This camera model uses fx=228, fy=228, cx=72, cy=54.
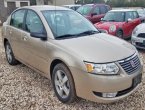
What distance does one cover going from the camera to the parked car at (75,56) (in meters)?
3.38

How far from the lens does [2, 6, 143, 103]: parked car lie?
338 centimetres

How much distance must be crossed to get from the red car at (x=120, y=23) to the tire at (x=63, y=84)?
502 centimetres

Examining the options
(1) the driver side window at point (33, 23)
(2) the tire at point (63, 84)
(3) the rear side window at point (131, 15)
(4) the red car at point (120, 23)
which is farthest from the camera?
(3) the rear side window at point (131, 15)

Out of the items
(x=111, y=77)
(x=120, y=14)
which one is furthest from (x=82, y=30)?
(x=120, y=14)

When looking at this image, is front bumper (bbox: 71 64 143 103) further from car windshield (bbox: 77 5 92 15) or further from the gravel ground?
car windshield (bbox: 77 5 92 15)

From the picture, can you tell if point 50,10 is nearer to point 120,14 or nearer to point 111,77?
point 111,77

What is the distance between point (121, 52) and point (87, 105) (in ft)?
3.52

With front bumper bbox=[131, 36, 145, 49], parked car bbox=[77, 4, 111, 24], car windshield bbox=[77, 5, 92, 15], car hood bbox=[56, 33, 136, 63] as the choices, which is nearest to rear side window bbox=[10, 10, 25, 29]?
car hood bbox=[56, 33, 136, 63]

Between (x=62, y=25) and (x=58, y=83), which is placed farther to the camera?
(x=62, y=25)

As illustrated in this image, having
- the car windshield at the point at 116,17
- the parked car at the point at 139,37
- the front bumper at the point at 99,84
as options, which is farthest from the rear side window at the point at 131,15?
Result: the front bumper at the point at 99,84

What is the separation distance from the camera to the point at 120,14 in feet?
31.9

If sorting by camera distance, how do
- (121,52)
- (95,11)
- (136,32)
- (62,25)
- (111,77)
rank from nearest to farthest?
(111,77), (121,52), (62,25), (136,32), (95,11)

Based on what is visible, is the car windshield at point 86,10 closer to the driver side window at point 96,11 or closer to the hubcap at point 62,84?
the driver side window at point 96,11

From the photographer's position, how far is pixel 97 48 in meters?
3.70
